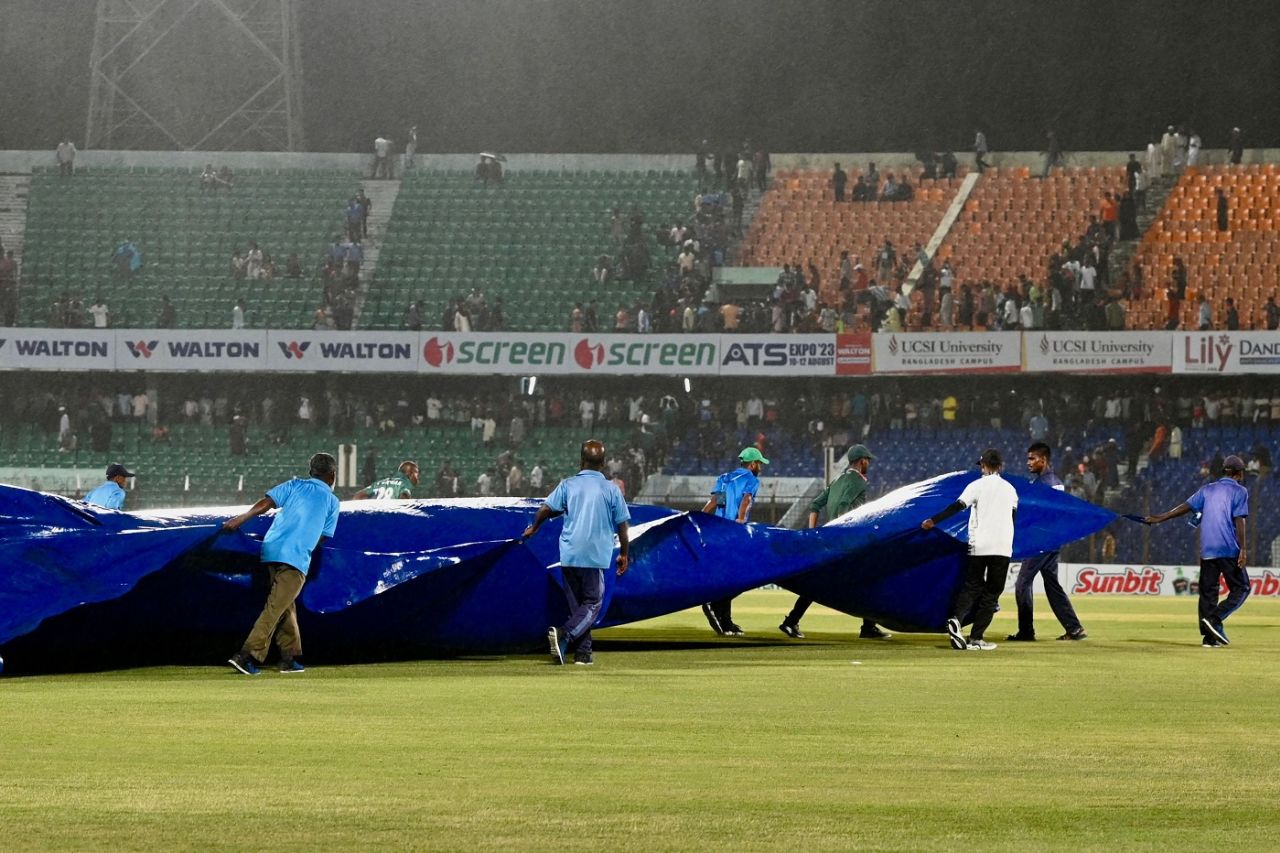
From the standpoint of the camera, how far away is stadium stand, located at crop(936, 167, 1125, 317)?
44406 mm

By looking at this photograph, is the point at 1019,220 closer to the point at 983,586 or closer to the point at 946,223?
the point at 946,223

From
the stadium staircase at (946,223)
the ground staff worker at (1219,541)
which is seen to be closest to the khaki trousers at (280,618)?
the ground staff worker at (1219,541)

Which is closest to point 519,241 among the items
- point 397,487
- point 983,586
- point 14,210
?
point 14,210

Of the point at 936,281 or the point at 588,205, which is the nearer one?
the point at 936,281

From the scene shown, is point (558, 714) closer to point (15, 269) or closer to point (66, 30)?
point (15, 269)

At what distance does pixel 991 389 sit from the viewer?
4209 cm

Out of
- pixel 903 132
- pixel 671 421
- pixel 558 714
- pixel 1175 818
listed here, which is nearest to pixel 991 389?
pixel 671 421

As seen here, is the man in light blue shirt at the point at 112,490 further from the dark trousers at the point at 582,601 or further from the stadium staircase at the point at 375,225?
the stadium staircase at the point at 375,225

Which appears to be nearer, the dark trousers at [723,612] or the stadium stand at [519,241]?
the dark trousers at [723,612]

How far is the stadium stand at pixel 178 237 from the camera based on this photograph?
44.6 m

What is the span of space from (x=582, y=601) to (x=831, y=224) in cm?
3332

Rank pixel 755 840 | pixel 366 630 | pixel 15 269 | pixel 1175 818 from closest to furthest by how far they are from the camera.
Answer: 1. pixel 755 840
2. pixel 1175 818
3. pixel 366 630
4. pixel 15 269

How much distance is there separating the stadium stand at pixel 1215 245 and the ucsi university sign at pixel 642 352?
4.47ft

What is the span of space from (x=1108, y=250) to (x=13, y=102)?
30472 mm
